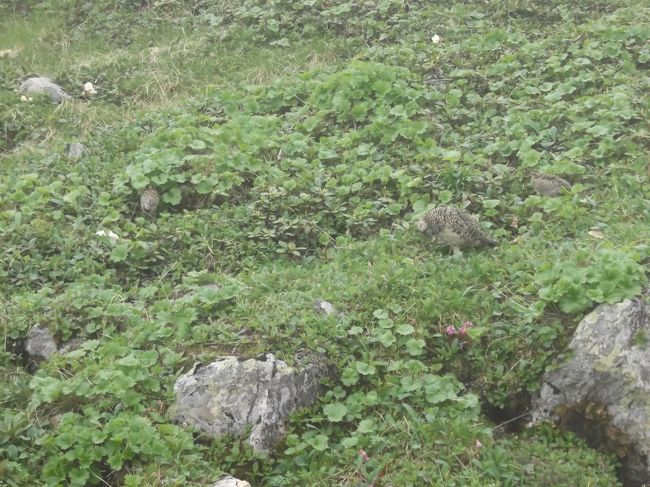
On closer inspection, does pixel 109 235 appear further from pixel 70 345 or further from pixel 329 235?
pixel 329 235

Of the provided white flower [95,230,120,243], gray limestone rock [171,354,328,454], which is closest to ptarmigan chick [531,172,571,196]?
gray limestone rock [171,354,328,454]

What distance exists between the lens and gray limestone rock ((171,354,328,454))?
15.6 ft

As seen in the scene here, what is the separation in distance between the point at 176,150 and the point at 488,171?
3.22 metres

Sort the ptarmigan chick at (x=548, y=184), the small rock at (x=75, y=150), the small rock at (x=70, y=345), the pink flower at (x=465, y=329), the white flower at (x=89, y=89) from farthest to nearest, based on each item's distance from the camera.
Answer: the white flower at (x=89, y=89) → the small rock at (x=75, y=150) → the ptarmigan chick at (x=548, y=184) → the small rock at (x=70, y=345) → the pink flower at (x=465, y=329)

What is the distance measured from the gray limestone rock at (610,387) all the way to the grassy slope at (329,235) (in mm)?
147

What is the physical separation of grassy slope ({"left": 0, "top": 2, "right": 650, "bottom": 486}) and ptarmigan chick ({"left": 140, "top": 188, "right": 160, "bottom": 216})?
0.54 ft

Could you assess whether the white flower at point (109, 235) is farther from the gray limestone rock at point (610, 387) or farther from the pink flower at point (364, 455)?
the gray limestone rock at point (610, 387)

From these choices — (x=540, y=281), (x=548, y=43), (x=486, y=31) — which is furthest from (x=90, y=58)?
(x=540, y=281)

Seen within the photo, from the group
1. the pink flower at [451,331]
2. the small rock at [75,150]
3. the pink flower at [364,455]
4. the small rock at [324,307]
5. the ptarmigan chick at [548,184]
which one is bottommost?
the pink flower at [364,455]

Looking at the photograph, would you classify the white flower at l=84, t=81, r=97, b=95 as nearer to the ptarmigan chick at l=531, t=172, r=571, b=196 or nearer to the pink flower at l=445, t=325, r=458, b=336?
the ptarmigan chick at l=531, t=172, r=571, b=196

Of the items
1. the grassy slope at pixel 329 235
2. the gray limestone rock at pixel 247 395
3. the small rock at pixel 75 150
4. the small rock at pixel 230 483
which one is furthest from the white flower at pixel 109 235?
the small rock at pixel 230 483

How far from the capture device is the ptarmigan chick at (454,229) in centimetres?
632

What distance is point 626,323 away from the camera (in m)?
4.94

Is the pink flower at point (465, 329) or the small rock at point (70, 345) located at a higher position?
the small rock at point (70, 345)
